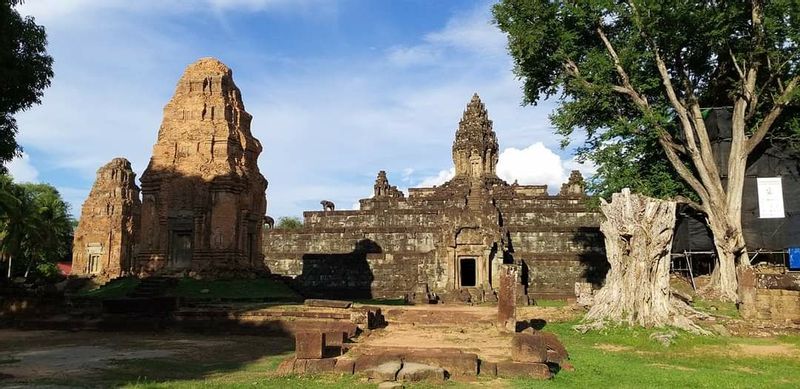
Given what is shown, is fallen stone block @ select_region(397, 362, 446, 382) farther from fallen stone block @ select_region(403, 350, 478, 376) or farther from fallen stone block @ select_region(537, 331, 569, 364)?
fallen stone block @ select_region(537, 331, 569, 364)

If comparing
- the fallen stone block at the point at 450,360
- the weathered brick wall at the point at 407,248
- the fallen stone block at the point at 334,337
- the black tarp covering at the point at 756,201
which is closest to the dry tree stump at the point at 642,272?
the fallen stone block at the point at 334,337

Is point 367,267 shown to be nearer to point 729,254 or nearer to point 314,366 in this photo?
point 729,254

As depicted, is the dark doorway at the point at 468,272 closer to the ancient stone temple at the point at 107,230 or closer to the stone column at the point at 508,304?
the stone column at the point at 508,304

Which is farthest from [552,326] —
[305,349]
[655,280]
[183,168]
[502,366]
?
[183,168]

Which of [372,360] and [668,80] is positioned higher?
[668,80]

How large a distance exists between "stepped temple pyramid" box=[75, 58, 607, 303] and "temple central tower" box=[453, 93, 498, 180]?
8 cm

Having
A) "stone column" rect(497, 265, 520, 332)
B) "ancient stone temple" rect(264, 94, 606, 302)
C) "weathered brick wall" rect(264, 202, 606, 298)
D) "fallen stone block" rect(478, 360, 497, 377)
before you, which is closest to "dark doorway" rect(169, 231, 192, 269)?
"ancient stone temple" rect(264, 94, 606, 302)

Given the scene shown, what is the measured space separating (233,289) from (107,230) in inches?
773

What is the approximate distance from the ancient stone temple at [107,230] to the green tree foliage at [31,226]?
1.64 m

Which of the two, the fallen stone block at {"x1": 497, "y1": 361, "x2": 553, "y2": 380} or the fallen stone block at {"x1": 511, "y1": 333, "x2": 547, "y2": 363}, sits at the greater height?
the fallen stone block at {"x1": 511, "y1": 333, "x2": 547, "y2": 363}

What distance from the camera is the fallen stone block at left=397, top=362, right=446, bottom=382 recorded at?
26.0ft

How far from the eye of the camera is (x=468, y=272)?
27.9 metres

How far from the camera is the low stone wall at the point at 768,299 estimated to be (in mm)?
15477

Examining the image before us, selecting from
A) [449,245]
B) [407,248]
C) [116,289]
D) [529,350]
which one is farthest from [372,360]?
[407,248]
